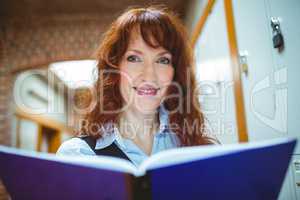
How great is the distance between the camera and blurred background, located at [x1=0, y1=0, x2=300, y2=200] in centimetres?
91

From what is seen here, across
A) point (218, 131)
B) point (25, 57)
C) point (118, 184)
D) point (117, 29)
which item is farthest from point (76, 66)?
point (118, 184)

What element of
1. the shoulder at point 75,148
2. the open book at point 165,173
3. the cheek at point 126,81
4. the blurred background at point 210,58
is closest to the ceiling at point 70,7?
the blurred background at point 210,58

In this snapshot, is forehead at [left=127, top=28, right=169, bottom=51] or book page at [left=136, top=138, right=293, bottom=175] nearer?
book page at [left=136, top=138, right=293, bottom=175]

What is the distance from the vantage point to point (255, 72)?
1151mm

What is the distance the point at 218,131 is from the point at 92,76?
0.98m

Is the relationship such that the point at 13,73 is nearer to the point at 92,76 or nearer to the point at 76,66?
the point at 76,66

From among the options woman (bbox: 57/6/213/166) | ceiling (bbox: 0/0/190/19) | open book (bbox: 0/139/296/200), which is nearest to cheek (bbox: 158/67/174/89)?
woman (bbox: 57/6/213/166)

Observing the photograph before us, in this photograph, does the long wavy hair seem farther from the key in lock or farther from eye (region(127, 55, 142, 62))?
the key in lock

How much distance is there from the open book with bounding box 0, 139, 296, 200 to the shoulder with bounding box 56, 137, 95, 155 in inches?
9.3

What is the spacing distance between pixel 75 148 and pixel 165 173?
432mm

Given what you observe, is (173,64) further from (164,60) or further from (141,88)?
(141,88)

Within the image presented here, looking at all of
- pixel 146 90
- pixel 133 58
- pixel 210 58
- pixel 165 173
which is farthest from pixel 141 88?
pixel 210 58

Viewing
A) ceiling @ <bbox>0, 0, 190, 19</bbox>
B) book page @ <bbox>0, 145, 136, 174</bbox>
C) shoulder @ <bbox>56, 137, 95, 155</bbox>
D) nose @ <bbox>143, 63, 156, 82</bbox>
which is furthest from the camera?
ceiling @ <bbox>0, 0, 190, 19</bbox>

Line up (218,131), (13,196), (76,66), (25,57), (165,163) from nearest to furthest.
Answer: (165,163)
(13,196)
(218,131)
(25,57)
(76,66)
